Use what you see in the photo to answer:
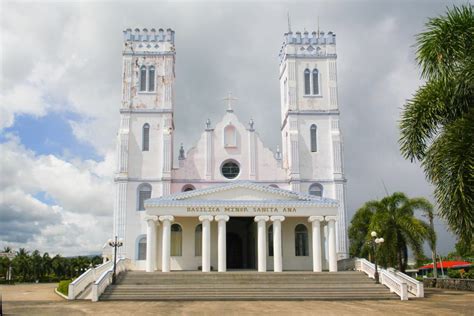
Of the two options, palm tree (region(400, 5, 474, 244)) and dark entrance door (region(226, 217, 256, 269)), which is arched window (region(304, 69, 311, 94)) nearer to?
dark entrance door (region(226, 217, 256, 269))

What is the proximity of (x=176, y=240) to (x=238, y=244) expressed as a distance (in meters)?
5.61

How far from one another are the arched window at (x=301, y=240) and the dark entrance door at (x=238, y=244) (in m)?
3.98

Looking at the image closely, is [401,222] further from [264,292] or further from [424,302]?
[264,292]

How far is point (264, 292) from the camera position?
25.8 meters

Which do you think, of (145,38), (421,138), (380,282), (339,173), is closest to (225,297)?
(380,282)

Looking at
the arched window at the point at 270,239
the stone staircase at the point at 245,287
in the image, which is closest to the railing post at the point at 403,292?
the stone staircase at the point at 245,287

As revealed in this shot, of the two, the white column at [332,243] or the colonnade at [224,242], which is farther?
the white column at [332,243]

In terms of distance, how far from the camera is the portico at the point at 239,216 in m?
31.6

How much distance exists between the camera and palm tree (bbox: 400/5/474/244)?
37.8 feet

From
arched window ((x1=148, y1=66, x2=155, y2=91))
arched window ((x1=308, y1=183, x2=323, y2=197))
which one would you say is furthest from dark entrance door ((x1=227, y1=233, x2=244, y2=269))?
arched window ((x1=148, y1=66, x2=155, y2=91))

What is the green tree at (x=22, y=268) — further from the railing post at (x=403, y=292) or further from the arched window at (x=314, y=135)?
the railing post at (x=403, y=292)

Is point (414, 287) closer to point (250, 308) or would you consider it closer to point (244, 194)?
point (250, 308)

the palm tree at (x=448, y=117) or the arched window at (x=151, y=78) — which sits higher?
the arched window at (x=151, y=78)

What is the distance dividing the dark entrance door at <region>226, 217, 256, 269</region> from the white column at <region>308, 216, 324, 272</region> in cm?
713
